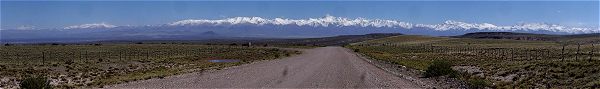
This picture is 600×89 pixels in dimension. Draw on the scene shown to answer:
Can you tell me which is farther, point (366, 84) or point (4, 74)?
point (4, 74)

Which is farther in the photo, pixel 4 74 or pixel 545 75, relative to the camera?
pixel 4 74

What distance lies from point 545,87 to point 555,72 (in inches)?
161

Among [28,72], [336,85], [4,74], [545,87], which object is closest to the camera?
[545,87]

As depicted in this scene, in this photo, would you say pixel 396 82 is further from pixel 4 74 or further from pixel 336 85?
pixel 4 74

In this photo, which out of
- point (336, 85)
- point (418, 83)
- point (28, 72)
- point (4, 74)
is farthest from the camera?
point (28, 72)

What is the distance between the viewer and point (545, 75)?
26953 millimetres

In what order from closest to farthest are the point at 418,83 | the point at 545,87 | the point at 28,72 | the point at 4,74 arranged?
the point at 545,87
the point at 418,83
the point at 4,74
the point at 28,72

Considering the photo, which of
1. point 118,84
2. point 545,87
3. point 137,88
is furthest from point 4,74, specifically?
point 545,87

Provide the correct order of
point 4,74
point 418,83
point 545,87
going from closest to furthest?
point 545,87
point 418,83
point 4,74

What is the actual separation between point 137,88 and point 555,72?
56.5 feet

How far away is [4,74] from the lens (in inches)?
1236

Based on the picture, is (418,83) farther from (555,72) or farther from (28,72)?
(28,72)

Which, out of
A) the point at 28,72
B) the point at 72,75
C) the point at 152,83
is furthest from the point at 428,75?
the point at 28,72

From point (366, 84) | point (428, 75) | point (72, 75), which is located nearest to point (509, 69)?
point (428, 75)
